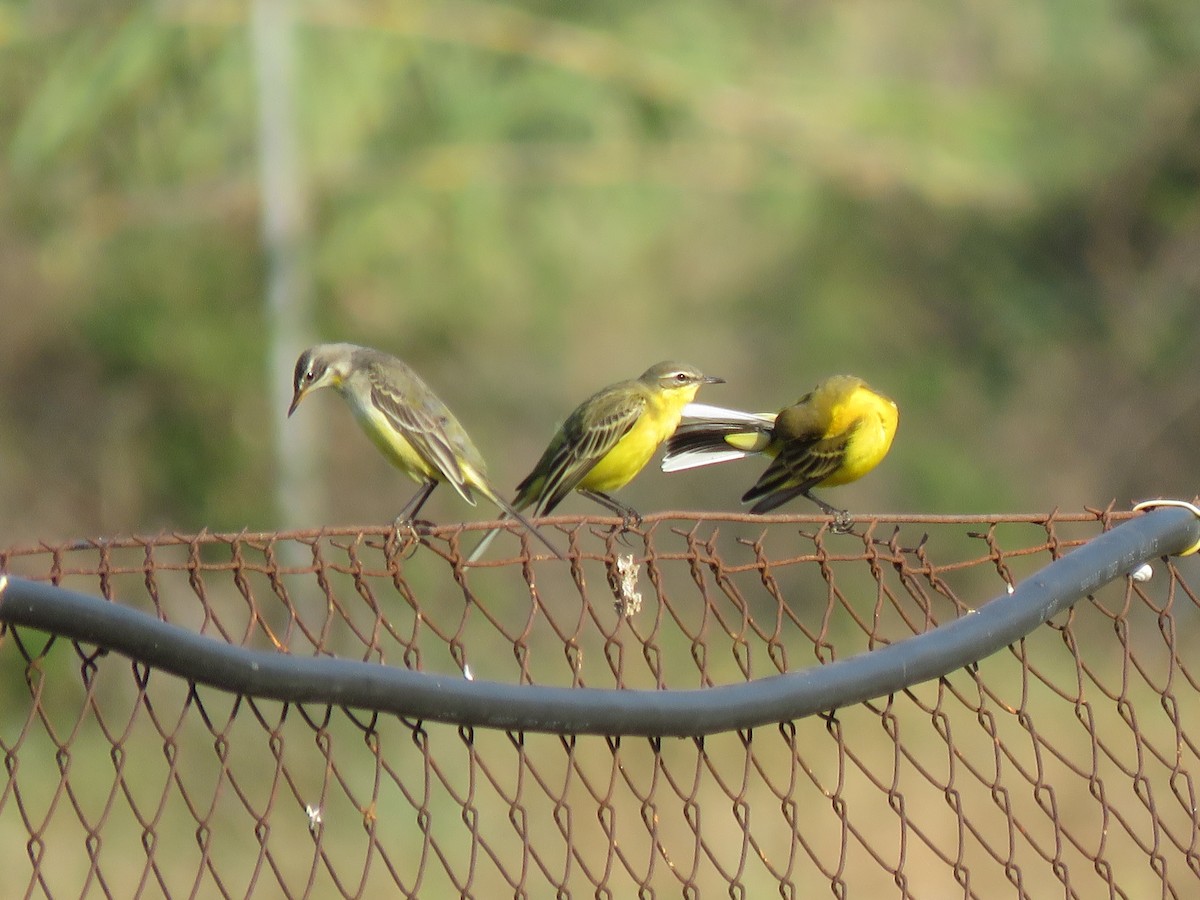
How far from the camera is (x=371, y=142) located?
503 inches

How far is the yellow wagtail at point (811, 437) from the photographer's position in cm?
555

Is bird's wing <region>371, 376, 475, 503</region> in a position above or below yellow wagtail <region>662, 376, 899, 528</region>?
below

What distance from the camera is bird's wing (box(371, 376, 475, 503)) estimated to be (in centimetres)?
557

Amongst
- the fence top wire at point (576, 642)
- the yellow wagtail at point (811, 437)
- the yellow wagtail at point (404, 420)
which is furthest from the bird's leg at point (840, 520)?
the yellow wagtail at point (404, 420)

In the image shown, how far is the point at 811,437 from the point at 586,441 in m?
0.88

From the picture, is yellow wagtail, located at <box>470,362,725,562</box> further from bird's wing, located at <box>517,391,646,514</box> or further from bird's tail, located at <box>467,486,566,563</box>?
bird's tail, located at <box>467,486,566,563</box>

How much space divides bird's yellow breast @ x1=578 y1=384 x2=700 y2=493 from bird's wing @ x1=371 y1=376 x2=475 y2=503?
1.81 feet

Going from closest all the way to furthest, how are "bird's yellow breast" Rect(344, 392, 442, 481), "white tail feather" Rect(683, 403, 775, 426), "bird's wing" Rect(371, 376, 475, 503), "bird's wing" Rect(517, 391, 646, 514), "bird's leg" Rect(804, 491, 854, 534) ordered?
"bird's leg" Rect(804, 491, 854, 534)
"white tail feather" Rect(683, 403, 775, 426)
"bird's wing" Rect(371, 376, 475, 503)
"bird's yellow breast" Rect(344, 392, 442, 481)
"bird's wing" Rect(517, 391, 646, 514)

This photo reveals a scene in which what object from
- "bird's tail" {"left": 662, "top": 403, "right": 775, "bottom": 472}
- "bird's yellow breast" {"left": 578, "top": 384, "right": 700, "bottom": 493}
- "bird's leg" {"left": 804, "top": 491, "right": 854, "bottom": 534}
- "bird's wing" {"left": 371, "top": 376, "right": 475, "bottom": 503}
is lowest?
"bird's wing" {"left": 371, "top": 376, "right": 475, "bottom": 503}

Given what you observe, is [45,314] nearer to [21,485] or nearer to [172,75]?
[21,485]

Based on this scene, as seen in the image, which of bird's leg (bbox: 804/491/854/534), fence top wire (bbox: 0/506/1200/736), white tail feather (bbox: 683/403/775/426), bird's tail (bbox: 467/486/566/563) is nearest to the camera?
fence top wire (bbox: 0/506/1200/736)

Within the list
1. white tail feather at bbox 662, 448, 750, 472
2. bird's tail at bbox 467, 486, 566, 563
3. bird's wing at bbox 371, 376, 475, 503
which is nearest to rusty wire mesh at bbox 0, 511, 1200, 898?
bird's wing at bbox 371, 376, 475, 503

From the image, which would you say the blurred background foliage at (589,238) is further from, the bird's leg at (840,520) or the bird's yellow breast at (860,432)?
the bird's yellow breast at (860,432)

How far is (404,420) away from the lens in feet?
18.7
